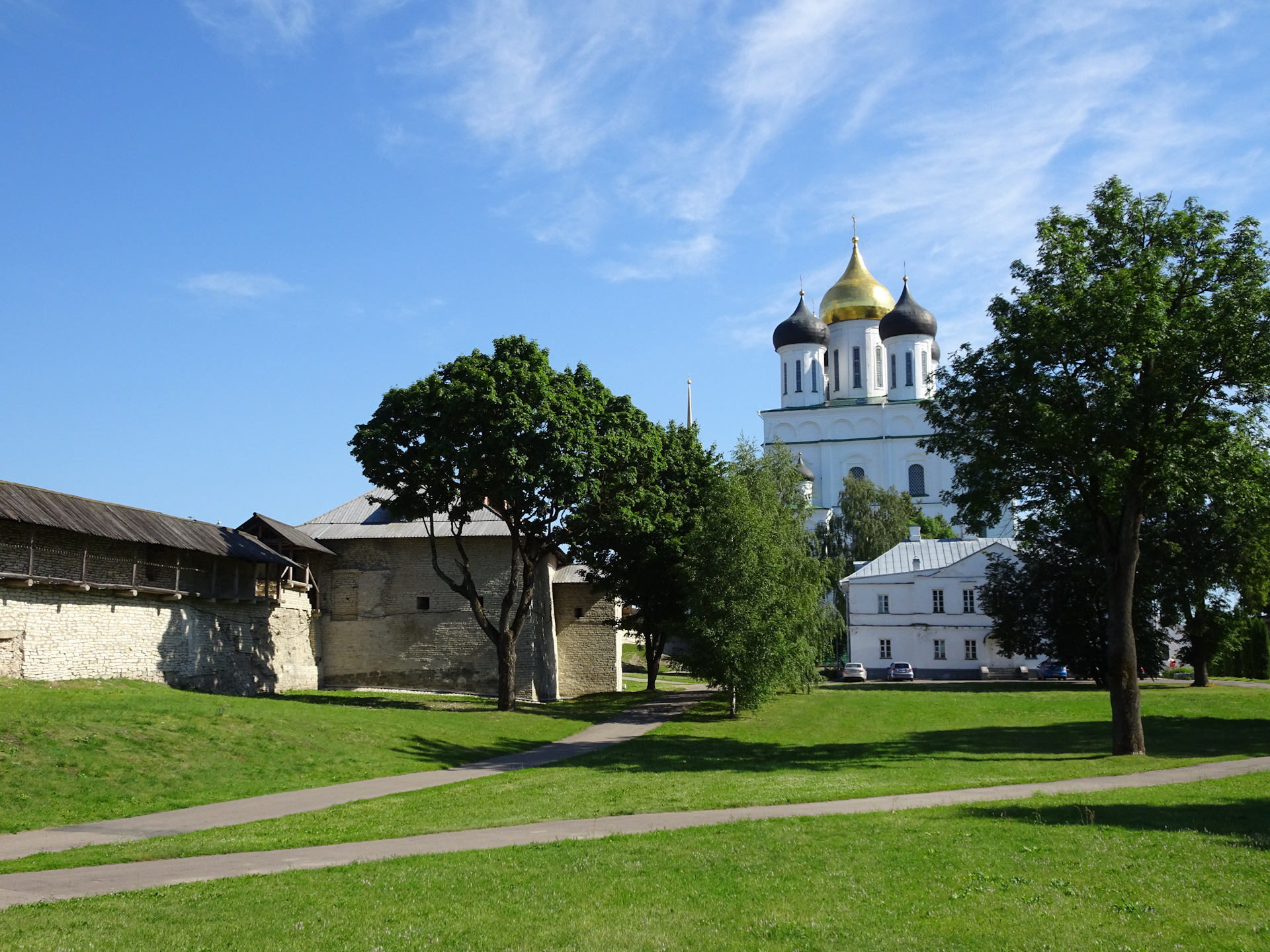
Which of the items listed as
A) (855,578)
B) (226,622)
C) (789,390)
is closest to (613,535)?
(226,622)

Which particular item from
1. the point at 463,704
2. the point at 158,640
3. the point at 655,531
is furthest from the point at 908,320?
the point at 158,640

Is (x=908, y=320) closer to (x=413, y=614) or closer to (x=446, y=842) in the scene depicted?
(x=413, y=614)

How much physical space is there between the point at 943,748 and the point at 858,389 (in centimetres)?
6654

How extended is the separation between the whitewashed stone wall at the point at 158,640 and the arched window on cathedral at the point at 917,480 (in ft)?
186

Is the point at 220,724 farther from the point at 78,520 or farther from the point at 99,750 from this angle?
the point at 78,520

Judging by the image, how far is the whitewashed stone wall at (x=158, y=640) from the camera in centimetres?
2528

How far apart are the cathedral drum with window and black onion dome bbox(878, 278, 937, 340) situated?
3.0 inches

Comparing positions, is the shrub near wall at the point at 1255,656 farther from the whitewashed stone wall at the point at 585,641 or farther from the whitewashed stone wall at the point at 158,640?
the whitewashed stone wall at the point at 158,640

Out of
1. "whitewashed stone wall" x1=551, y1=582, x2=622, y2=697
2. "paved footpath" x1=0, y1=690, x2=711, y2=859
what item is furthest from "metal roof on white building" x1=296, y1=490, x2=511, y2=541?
"paved footpath" x1=0, y1=690, x2=711, y2=859

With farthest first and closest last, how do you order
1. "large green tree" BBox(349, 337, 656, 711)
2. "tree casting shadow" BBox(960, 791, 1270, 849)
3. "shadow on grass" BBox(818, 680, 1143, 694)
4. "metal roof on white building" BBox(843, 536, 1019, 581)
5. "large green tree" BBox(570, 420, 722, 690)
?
1. "metal roof on white building" BBox(843, 536, 1019, 581)
2. "shadow on grass" BBox(818, 680, 1143, 694)
3. "large green tree" BBox(570, 420, 722, 690)
4. "large green tree" BBox(349, 337, 656, 711)
5. "tree casting shadow" BBox(960, 791, 1270, 849)

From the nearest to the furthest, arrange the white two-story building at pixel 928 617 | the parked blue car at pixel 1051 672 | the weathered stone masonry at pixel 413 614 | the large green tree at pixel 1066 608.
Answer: the large green tree at pixel 1066 608
the weathered stone masonry at pixel 413 614
the parked blue car at pixel 1051 672
the white two-story building at pixel 928 617

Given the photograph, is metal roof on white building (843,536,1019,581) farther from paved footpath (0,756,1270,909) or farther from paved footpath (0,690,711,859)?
paved footpath (0,756,1270,909)

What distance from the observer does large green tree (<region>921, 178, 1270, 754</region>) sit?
20125 millimetres

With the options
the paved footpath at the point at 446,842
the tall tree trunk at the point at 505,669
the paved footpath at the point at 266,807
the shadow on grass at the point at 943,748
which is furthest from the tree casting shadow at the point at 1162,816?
the tall tree trunk at the point at 505,669
